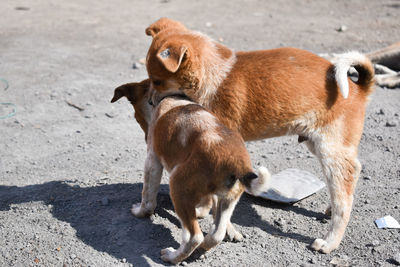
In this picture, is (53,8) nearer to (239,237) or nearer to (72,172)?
(72,172)

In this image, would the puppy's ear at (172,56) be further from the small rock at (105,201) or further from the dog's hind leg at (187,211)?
the small rock at (105,201)

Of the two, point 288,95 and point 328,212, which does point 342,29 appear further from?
point 288,95

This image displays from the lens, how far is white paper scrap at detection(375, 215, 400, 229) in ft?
16.1

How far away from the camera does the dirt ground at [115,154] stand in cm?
444

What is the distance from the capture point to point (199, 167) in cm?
382

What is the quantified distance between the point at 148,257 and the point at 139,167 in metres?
1.95

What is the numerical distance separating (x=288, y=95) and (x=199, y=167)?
1.18m

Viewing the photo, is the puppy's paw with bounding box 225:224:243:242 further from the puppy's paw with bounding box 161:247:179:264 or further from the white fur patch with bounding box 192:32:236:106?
the white fur patch with bounding box 192:32:236:106

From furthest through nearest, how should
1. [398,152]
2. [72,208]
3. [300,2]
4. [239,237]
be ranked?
[300,2], [398,152], [72,208], [239,237]

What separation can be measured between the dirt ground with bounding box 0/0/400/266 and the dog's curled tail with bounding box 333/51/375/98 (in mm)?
1439

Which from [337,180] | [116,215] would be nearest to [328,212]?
[337,180]

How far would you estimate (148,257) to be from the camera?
425 centimetres

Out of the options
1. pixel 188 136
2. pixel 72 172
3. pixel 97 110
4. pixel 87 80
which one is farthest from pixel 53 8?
pixel 188 136

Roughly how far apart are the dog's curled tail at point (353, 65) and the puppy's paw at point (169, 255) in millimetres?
2015
